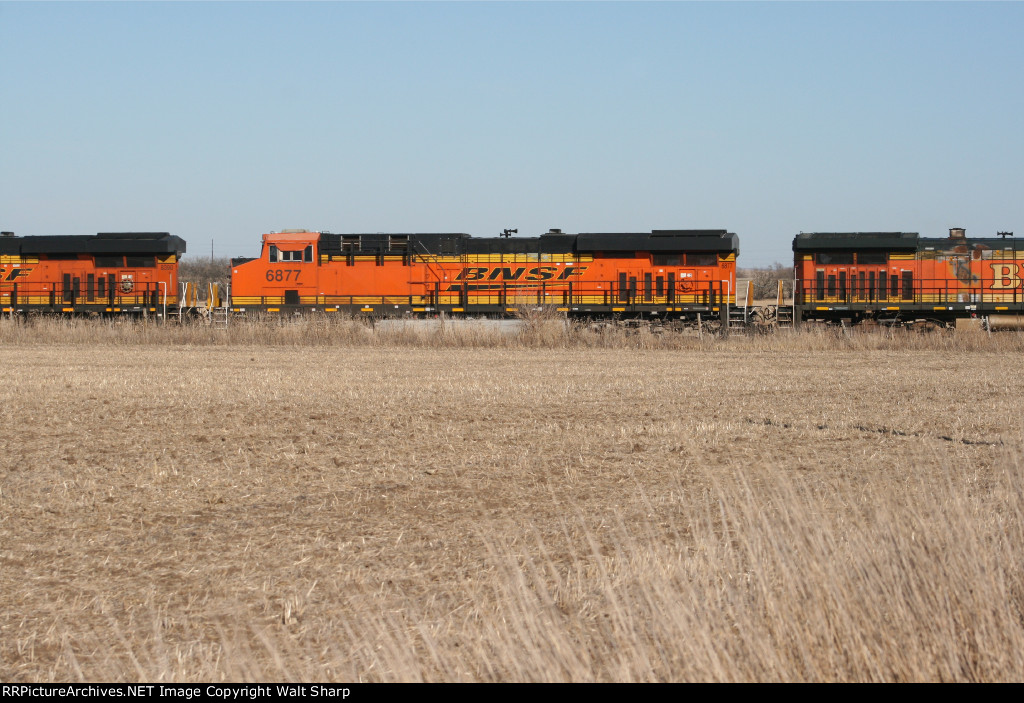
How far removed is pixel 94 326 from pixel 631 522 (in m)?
25.9

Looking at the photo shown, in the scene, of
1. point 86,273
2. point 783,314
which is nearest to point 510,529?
point 783,314

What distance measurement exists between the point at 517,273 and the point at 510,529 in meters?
24.3

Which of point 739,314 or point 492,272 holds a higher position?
point 492,272

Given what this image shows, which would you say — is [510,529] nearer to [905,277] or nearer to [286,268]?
[286,268]

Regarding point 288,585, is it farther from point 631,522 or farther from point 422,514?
point 631,522

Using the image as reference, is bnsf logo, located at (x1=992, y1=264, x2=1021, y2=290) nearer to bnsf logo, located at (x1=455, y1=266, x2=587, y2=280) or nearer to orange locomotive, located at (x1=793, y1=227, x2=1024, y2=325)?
orange locomotive, located at (x1=793, y1=227, x2=1024, y2=325)

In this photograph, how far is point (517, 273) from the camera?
30.2m

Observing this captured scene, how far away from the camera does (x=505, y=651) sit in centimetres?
327

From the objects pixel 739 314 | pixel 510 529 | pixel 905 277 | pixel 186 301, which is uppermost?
pixel 905 277

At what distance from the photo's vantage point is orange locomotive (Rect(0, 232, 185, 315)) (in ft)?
102

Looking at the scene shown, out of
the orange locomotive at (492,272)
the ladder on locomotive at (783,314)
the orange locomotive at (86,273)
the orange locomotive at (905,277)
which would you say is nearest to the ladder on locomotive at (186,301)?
the orange locomotive at (86,273)

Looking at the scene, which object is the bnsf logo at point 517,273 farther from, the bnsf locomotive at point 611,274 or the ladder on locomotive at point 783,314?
the ladder on locomotive at point 783,314

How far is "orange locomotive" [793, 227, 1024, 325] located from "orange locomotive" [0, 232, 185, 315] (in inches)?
790
